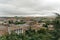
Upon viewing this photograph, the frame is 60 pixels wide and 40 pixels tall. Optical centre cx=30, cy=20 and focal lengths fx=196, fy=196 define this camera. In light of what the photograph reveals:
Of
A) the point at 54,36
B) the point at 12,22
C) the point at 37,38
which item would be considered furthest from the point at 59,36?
the point at 12,22

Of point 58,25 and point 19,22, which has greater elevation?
point 58,25

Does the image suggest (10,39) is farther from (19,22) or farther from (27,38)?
(19,22)

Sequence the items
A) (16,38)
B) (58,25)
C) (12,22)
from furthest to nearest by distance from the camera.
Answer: (12,22), (16,38), (58,25)

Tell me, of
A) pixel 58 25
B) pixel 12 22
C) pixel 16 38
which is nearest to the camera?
pixel 58 25

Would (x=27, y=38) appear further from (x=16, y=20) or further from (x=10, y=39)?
(x=16, y=20)

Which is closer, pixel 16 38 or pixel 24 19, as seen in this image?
pixel 16 38

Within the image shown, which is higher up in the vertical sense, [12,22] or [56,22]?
[56,22]

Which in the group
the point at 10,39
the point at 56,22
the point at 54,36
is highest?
the point at 56,22

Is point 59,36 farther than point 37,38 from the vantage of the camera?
No

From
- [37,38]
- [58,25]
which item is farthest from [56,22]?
[37,38]
